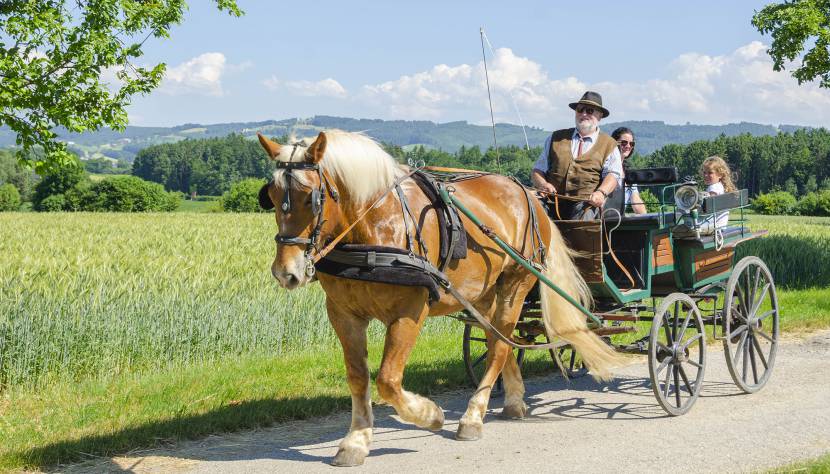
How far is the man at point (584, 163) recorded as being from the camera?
23.8 feet

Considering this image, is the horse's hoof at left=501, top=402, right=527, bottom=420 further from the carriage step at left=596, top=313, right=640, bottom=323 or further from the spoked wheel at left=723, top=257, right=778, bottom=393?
the spoked wheel at left=723, top=257, right=778, bottom=393

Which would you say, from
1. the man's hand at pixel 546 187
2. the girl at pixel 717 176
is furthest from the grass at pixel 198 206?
the man's hand at pixel 546 187

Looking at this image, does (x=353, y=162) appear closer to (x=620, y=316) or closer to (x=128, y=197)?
(x=620, y=316)

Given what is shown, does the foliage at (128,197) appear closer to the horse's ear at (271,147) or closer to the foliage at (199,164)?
the foliage at (199,164)

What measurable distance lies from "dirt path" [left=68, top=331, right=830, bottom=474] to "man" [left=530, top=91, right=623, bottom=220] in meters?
1.88

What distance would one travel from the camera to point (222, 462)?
5582 mm

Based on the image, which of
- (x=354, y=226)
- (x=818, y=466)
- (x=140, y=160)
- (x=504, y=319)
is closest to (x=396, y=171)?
(x=354, y=226)

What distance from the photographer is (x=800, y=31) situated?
16391mm

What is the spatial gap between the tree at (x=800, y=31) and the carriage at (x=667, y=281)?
983cm

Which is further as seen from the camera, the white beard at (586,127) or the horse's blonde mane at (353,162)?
the white beard at (586,127)

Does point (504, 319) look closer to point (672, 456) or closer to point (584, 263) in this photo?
point (584, 263)

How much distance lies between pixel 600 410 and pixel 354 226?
11.0ft

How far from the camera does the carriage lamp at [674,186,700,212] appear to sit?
7.34 m

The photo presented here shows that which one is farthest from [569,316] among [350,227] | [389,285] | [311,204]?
[311,204]
